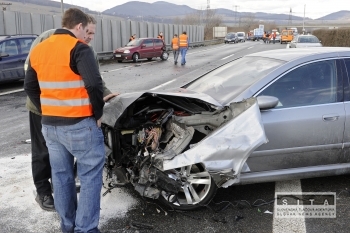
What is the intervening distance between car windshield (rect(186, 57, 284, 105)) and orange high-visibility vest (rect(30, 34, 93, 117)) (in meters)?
1.60

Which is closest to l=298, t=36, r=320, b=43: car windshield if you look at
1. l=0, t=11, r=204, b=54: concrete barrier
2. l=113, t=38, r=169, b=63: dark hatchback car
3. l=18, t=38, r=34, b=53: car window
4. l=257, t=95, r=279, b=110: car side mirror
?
l=113, t=38, r=169, b=63: dark hatchback car

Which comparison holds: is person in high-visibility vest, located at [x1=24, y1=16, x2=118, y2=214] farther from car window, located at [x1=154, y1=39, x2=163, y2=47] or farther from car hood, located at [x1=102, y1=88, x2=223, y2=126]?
car window, located at [x1=154, y1=39, x2=163, y2=47]

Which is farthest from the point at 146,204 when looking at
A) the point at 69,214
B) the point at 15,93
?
the point at 15,93

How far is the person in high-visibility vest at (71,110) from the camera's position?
2588mm

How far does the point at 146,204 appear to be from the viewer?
377 centimetres

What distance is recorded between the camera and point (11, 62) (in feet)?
37.7

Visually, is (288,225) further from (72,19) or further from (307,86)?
(72,19)

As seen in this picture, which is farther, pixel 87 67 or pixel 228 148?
pixel 228 148

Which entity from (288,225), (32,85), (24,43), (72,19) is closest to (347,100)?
(288,225)

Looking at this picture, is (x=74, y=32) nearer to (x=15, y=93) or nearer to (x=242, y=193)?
(x=242, y=193)

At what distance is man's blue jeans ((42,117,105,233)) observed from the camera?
2.74m

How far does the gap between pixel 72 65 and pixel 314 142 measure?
8.16 feet

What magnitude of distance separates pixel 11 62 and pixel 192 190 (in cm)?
977

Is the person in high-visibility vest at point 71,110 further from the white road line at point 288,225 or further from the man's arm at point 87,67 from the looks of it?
the white road line at point 288,225
